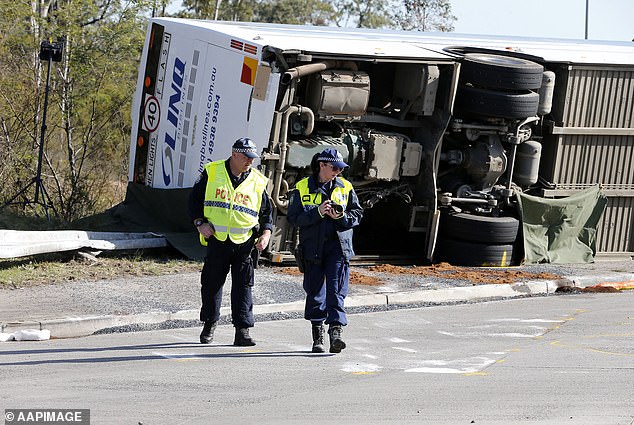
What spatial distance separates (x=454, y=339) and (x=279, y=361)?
2170 millimetres

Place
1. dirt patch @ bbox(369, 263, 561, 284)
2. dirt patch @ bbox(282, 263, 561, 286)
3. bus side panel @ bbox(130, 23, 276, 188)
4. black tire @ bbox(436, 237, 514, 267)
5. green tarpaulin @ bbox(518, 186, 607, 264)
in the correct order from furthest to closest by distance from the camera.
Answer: green tarpaulin @ bbox(518, 186, 607, 264) → black tire @ bbox(436, 237, 514, 267) → dirt patch @ bbox(369, 263, 561, 284) → dirt patch @ bbox(282, 263, 561, 286) → bus side panel @ bbox(130, 23, 276, 188)

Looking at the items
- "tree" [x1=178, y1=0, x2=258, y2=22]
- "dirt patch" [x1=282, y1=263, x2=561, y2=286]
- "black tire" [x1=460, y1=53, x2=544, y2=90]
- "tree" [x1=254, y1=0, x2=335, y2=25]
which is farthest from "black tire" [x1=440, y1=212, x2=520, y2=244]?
"tree" [x1=254, y1=0, x2=335, y2=25]

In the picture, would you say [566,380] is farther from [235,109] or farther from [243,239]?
[235,109]

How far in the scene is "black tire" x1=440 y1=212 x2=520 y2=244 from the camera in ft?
47.1

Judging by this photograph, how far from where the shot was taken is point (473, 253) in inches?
567

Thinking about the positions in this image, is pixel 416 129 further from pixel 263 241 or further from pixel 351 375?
pixel 351 375

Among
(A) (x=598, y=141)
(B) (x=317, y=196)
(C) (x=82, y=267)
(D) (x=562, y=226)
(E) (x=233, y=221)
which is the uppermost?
(A) (x=598, y=141)

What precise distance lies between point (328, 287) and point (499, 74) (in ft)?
19.9

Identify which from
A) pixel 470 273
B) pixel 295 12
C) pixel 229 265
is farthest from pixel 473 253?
pixel 295 12

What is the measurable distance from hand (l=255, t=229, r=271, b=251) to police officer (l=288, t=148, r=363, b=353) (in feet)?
0.84

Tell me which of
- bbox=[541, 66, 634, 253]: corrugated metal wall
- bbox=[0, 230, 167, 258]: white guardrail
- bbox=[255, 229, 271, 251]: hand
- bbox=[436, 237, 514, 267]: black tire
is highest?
bbox=[541, 66, 634, 253]: corrugated metal wall

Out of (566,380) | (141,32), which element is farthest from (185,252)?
(141,32)

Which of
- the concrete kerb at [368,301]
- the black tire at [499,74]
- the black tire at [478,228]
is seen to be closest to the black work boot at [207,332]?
the concrete kerb at [368,301]

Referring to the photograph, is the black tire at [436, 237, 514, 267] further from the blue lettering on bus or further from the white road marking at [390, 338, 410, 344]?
the white road marking at [390, 338, 410, 344]
